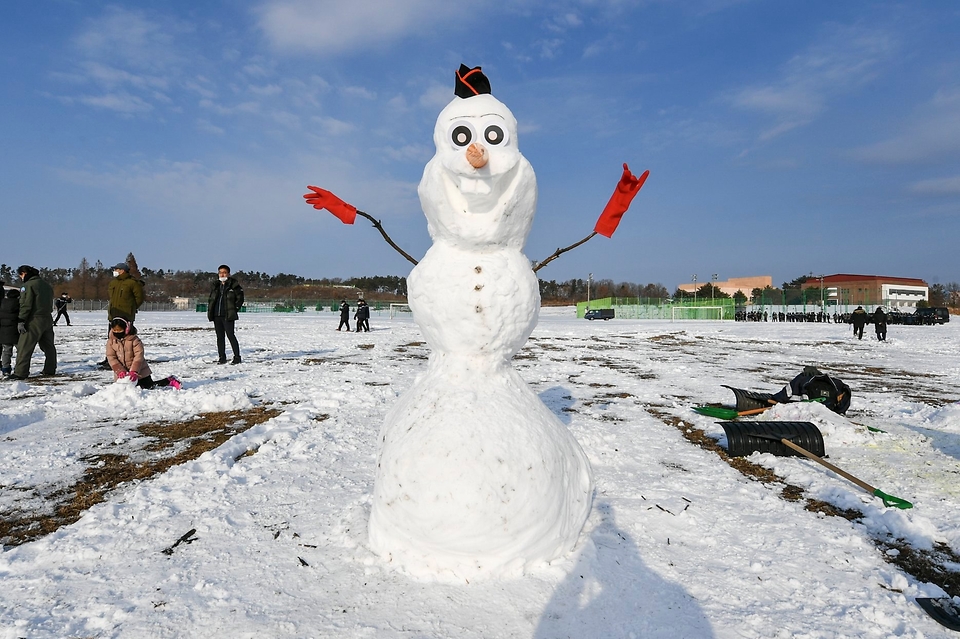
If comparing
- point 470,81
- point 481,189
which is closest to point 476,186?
point 481,189

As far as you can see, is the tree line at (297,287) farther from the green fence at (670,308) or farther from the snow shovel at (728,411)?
the snow shovel at (728,411)

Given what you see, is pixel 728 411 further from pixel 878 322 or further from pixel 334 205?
pixel 878 322

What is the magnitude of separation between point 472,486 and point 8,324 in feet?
31.2

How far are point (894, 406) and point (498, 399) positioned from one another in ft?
23.6

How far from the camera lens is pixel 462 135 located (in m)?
2.61

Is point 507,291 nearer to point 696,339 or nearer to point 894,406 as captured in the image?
point 894,406

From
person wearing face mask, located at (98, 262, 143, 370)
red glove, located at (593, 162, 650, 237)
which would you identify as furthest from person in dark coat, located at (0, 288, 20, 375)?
red glove, located at (593, 162, 650, 237)

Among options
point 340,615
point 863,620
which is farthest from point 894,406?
point 340,615

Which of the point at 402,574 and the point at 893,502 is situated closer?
the point at 402,574

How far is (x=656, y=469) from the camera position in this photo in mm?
4250

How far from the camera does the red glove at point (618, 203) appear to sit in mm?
3084

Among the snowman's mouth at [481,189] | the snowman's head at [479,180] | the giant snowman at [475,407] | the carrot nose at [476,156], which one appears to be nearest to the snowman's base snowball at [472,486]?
the giant snowman at [475,407]

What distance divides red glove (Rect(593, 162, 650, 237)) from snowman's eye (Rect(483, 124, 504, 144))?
2.83 ft

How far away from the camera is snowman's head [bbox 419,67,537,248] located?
2598mm
